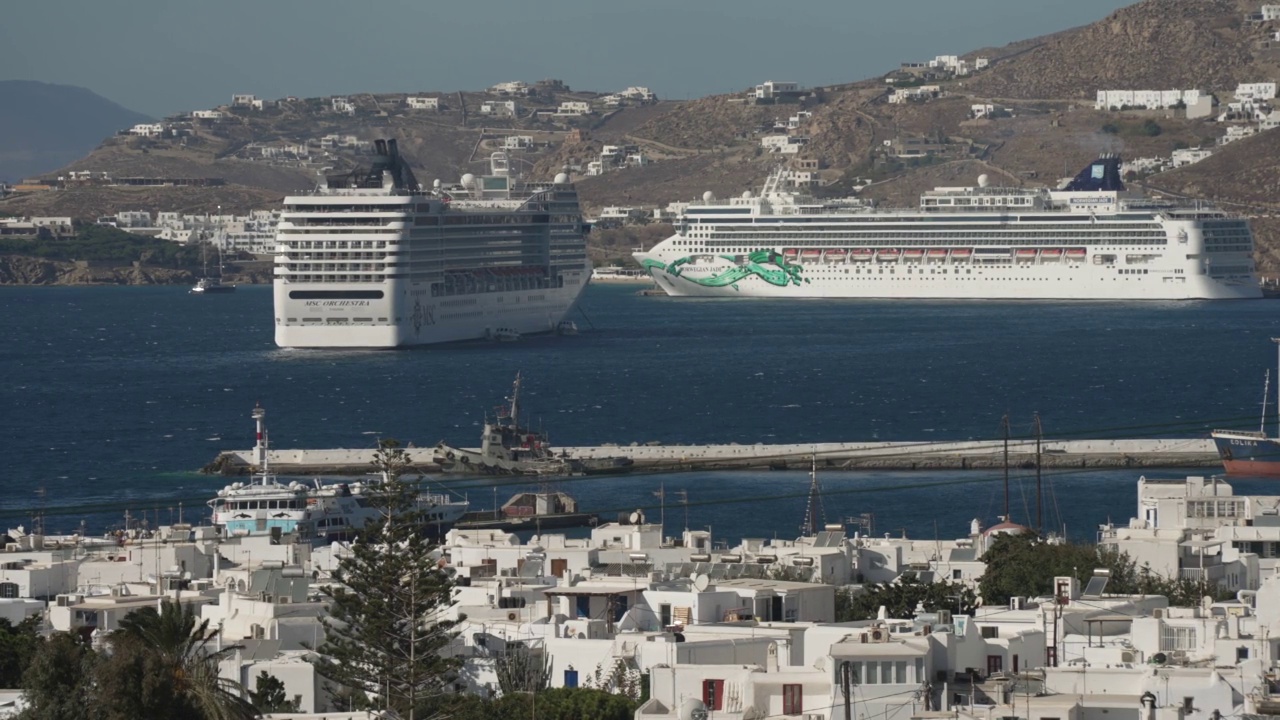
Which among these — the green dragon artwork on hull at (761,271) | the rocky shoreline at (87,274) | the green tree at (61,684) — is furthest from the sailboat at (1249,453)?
the rocky shoreline at (87,274)

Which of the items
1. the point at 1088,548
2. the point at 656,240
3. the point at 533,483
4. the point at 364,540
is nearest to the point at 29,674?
the point at 364,540

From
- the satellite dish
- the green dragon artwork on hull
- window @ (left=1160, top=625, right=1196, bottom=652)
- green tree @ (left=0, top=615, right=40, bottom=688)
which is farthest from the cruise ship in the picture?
the satellite dish

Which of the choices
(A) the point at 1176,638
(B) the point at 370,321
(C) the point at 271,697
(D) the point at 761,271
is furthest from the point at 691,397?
(D) the point at 761,271

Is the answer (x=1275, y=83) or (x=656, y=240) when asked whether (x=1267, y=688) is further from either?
(x=1275, y=83)

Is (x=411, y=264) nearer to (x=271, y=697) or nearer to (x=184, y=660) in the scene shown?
(x=271, y=697)

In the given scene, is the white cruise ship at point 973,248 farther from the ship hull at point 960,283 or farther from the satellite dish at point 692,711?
the satellite dish at point 692,711

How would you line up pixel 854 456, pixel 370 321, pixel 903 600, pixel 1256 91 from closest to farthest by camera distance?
pixel 903 600, pixel 854 456, pixel 370 321, pixel 1256 91
